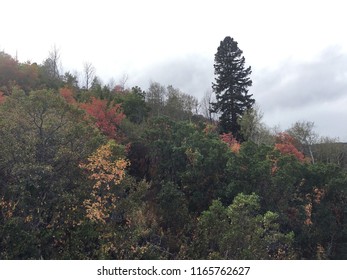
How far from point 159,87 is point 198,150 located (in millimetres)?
21411

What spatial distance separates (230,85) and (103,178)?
83.4ft

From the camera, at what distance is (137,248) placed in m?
11.5

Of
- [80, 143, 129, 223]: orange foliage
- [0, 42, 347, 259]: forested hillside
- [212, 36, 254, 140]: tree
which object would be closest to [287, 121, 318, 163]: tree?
[212, 36, 254, 140]: tree

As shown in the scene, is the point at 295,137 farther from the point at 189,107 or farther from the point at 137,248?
the point at 137,248

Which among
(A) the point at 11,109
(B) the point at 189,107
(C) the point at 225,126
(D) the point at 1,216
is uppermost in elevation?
(B) the point at 189,107

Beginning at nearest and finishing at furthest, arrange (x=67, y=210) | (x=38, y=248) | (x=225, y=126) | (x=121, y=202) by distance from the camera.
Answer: (x=38, y=248) → (x=67, y=210) → (x=121, y=202) → (x=225, y=126)

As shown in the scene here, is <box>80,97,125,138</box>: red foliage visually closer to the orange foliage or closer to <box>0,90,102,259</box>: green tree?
<box>0,90,102,259</box>: green tree

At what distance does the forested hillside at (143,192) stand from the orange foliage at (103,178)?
1.9 inches

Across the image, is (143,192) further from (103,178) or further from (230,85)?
(230,85)

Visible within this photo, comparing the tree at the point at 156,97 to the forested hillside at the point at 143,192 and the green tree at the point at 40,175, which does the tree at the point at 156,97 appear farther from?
the green tree at the point at 40,175

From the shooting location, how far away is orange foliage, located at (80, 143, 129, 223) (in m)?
11.8

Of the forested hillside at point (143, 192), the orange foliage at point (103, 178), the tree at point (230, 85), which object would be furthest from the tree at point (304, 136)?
the orange foliage at point (103, 178)

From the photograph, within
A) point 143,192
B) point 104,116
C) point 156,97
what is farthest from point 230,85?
point 143,192

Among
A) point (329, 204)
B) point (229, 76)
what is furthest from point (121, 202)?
point (229, 76)
